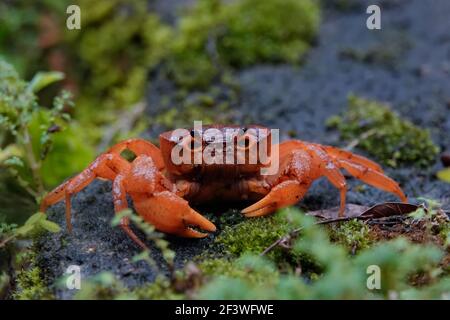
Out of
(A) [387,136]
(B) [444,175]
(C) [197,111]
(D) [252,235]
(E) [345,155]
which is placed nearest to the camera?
(D) [252,235]

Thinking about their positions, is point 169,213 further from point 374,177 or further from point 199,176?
point 374,177

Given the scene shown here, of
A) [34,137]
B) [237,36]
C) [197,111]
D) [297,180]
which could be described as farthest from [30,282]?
[237,36]

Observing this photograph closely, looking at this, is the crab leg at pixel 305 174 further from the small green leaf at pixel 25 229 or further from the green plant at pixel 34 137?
the green plant at pixel 34 137

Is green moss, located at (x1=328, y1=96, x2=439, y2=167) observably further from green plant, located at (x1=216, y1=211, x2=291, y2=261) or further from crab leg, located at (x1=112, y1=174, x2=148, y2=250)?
crab leg, located at (x1=112, y1=174, x2=148, y2=250)

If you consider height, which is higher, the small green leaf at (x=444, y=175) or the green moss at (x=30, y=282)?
the small green leaf at (x=444, y=175)

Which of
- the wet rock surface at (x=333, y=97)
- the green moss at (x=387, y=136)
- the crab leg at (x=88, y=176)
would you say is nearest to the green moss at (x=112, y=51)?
the wet rock surface at (x=333, y=97)
